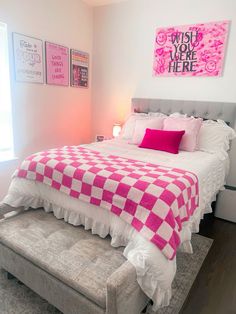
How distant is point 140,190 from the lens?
140cm

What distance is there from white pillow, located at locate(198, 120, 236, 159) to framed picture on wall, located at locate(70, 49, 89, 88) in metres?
2.03

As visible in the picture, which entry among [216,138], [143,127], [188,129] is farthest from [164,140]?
[216,138]

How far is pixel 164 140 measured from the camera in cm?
248

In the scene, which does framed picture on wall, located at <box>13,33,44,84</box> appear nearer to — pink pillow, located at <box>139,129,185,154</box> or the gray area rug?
pink pillow, located at <box>139,129,185,154</box>

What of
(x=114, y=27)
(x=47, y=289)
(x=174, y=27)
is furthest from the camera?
(x=114, y=27)

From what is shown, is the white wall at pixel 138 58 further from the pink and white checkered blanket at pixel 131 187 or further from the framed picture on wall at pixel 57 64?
the pink and white checkered blanket at pixel 131 187

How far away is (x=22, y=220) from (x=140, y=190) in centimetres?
96

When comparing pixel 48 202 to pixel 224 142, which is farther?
pixel 224 142

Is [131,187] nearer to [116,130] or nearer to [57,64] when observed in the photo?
[116,130]

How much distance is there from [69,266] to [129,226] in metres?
0.41

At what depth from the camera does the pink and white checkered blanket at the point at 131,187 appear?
130 centimetres

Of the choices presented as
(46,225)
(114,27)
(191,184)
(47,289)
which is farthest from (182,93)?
(47,289)

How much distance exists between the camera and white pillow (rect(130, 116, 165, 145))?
110 inches

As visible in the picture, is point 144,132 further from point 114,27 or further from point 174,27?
point 114,27
